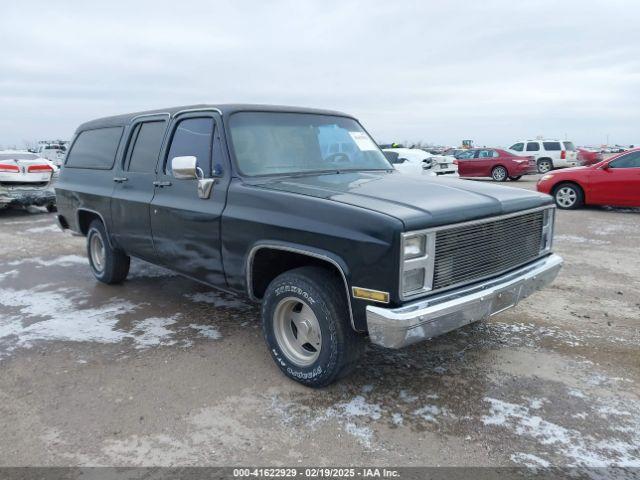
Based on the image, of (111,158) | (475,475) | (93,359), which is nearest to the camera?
(475,475)

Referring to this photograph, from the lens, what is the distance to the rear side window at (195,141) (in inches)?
165

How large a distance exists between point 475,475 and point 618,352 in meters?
2.16

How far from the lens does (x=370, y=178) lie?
13.6 ft

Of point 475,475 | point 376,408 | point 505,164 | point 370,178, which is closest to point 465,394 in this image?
point 376,408

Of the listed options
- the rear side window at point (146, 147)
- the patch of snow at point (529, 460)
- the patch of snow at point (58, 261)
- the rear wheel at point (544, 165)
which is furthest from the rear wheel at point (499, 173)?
the patch of snow at point (529, 460)

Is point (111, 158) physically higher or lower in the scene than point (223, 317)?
higher

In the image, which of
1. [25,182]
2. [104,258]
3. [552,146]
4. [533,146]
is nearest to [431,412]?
[104,258]

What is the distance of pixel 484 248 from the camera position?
3426 millimetres

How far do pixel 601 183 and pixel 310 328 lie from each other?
10.5 metres

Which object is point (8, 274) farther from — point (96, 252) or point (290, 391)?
point (290, 391)

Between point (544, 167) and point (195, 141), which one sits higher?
point (195, 141)

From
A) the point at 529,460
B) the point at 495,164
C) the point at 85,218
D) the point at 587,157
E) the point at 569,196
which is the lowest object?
the point at 529,460

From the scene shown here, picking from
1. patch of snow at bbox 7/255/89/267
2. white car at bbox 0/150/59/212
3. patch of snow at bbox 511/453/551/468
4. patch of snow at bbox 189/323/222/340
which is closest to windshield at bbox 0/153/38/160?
white car at bbox 0/150/59/212

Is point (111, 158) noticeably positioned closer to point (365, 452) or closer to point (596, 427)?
point (365, 452)
